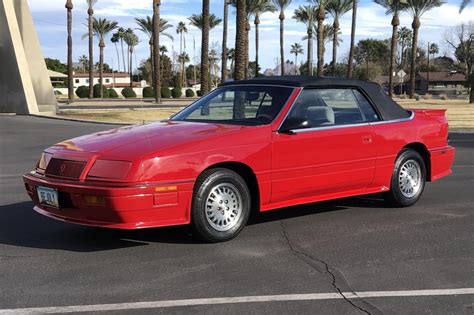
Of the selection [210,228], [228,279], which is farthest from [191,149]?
[228,279]

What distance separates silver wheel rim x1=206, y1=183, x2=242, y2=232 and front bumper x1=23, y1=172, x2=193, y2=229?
0.28 metres

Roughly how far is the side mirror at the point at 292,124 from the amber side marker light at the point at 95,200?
201 cm

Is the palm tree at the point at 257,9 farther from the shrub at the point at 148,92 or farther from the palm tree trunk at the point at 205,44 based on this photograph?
the palm tree trunk at the point at 205,44

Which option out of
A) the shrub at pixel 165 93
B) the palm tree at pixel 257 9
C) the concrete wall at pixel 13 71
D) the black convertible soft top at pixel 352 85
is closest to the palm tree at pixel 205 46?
the concrete wall at pixel 13 71

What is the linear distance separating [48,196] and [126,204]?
957 millimetres

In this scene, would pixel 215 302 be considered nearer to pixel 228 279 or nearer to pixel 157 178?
pixel 228 279

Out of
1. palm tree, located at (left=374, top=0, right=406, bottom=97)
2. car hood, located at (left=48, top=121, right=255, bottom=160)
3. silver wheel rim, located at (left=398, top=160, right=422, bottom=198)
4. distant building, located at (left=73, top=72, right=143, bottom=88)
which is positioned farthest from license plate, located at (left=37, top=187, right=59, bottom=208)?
distant building, located at (left=73, top=72, right=143, bottom=88)

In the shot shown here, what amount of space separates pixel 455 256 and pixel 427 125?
2.57 metres

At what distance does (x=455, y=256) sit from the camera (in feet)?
17.2

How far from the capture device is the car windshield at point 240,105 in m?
6.11

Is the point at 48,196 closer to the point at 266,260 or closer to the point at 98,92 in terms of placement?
the point at 266,260

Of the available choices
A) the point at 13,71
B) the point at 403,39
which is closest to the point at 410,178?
the point at 13,71

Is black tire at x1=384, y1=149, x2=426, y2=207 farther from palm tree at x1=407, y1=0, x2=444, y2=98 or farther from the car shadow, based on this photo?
palm tree at x1=407, y1=0, x2=444, y2=98

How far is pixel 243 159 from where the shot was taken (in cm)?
561
